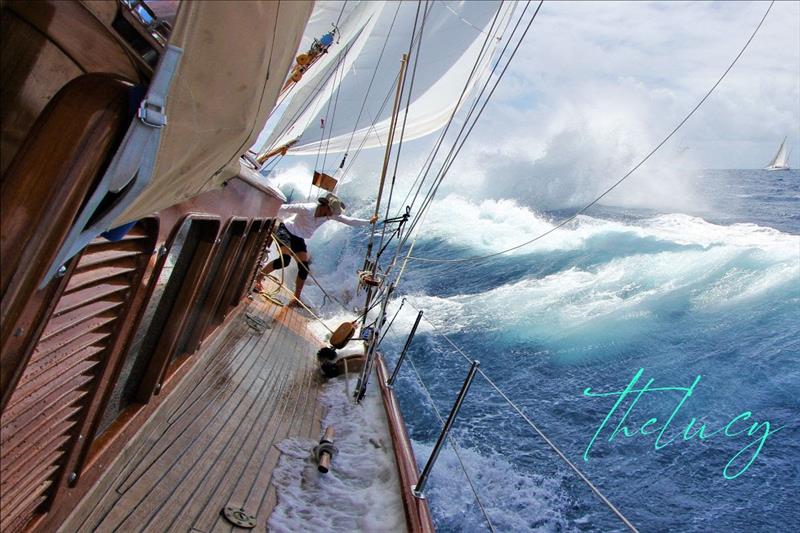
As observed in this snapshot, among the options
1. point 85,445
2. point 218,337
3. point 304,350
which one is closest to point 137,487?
point 85,445

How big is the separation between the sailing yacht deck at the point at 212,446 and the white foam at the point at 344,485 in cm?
10

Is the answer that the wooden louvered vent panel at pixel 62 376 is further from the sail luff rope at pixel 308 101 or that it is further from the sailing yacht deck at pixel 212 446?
the sail luff rope at pixel 308 101

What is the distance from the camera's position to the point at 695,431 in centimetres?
829

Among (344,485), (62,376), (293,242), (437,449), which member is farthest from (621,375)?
(62,376)

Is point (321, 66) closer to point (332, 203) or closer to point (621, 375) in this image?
point (332, 203)

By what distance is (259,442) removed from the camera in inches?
141

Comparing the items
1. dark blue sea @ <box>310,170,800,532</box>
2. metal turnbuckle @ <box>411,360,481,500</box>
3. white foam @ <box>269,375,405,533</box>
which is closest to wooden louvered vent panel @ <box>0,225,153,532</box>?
white foam @ <box>269,375,405,533</box>

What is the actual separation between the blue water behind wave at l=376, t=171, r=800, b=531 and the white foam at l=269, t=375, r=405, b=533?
139cm

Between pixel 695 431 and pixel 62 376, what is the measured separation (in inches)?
338

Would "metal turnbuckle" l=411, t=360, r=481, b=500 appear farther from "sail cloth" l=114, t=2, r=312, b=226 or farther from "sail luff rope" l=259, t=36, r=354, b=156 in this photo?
"sail luff rope" l=259, t=36, r=354, b=156

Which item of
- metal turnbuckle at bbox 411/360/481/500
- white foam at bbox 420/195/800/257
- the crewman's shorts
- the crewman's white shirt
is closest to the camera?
metal turnbuckle at bbox 411/360/481/500

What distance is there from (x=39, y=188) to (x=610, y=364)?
1084cm

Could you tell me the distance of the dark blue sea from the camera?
611 cm

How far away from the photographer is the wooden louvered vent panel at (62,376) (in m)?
1.54
